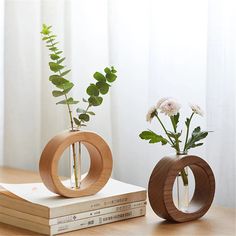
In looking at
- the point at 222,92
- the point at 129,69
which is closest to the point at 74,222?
the point at 222,92

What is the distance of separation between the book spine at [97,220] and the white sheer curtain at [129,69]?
264 mm

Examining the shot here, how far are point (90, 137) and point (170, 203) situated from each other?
0.70 feet

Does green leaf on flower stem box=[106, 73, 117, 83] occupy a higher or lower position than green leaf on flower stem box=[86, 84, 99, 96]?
higher

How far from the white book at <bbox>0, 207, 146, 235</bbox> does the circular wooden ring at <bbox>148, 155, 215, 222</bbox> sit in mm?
78

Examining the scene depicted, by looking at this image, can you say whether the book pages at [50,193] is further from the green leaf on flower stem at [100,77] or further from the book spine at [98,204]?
the green leaf on flower stem at [100,77]

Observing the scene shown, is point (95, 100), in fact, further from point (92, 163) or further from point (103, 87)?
point (92, 163)

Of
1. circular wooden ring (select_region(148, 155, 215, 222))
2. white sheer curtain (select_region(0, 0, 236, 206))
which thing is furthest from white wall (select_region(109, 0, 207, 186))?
circular wooden ring (select_region(148, 155, 215, 222))

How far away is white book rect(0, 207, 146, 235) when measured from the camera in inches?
46.5

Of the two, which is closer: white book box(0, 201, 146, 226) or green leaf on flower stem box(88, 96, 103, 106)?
white book box(0, 201, 146, 226)

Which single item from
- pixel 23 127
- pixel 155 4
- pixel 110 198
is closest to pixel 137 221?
pixel 110 198

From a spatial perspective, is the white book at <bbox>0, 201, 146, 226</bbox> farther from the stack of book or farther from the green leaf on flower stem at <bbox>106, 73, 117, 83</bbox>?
the green leaf on flower stem at <bbox>106, 73, 117, 83</bbox>

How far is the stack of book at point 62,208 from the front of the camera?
118cm

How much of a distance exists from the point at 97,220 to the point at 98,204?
32 mm

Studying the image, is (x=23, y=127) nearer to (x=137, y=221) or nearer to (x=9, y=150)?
(x=9, y=150)
